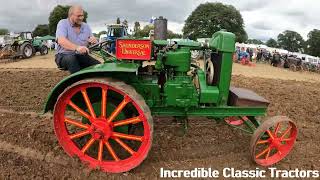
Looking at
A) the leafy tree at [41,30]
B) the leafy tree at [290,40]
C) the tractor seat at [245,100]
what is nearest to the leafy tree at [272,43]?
the leafy tree at [290,40]

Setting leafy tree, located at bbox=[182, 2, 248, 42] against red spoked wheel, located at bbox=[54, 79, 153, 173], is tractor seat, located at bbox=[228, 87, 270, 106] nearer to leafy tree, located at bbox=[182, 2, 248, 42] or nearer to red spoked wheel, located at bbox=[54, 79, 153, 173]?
red spoked wheel, located at bbox=[54, 79, 153, 173]

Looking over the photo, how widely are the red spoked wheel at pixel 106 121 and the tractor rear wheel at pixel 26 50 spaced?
1821cm

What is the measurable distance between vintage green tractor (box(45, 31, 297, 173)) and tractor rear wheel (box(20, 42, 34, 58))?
18.0 m

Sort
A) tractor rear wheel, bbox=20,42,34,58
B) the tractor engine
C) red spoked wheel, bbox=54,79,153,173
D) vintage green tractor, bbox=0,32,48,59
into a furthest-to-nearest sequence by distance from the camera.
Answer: tractor rear wheel, bbox=20,42,34,58
vintage green tractor, bbox=0,32,48,59
the tractor engine
red spoked wheel, bbox=54,79,153,173

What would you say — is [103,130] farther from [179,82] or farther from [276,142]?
[276,142]

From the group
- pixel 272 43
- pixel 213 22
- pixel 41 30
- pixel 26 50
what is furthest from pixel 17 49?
pixel 272 43

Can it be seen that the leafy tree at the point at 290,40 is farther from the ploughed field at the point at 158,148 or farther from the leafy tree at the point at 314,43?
the ploughed field at the point at 158,148

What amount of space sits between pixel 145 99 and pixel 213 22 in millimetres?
51614

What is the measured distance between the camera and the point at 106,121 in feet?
13.8

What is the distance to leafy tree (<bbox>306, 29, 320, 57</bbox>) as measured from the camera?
222 feet

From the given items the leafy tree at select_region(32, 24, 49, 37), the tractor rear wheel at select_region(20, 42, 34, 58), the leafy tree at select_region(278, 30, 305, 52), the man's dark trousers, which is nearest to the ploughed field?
the man's dark trousers

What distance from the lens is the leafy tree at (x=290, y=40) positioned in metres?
81.1

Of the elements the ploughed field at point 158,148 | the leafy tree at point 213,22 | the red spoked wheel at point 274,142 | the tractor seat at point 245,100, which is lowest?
the ploughed field at point 158,148

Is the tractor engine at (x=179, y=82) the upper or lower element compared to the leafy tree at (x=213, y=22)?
lower
